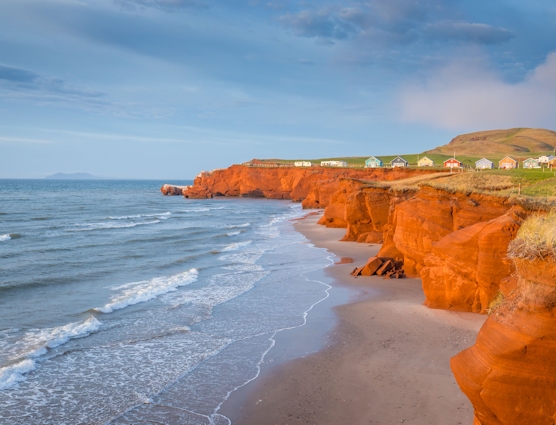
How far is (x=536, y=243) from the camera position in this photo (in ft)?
22.6

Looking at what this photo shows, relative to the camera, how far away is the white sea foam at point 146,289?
20.7 m

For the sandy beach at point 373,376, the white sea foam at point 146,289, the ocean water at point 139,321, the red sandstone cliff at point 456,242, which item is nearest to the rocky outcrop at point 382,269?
the red sandstone cliff at point 456,242

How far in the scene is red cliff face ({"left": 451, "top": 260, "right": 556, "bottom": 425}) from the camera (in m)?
6.68


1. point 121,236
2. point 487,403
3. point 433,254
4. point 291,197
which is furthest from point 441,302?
point 291,197

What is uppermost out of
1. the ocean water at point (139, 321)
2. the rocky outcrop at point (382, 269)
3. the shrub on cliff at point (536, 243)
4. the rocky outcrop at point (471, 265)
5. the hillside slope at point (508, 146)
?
the hillside slope at point (508, 146)

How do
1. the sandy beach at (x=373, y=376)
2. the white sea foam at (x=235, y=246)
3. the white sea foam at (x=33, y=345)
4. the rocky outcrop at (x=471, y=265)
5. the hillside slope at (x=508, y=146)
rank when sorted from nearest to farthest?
the sandy beach at (x=373, y=376) → the white sea foam at (x=33, y=345) → the rocky outcrop at (x=471, y=265) → the white sea foam at (x=235, y=246) → the hillside slope at (x=508, y=146)

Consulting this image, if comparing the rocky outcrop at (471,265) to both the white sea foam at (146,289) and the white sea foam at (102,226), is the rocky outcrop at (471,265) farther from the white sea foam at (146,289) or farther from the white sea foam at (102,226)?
the white sea foam at (102,226)

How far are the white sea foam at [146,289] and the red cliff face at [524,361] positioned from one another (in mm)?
16303

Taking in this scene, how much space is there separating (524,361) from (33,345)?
14.9m

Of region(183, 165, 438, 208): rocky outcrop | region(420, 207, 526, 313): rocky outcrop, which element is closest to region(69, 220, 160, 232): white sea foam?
region(420, 207, 526, 313): rocky outcrop

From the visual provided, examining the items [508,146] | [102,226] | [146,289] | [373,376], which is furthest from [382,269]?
[508,146]

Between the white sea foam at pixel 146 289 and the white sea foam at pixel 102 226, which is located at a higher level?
the white sea foam at pixel 102 226

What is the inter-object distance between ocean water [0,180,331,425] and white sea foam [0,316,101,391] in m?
0.04

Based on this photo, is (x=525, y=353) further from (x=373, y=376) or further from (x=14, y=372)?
(x=14, y=372)
